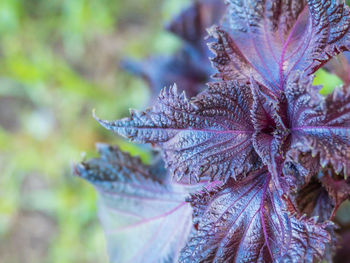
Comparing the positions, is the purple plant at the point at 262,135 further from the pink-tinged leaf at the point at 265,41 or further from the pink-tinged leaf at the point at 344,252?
the pink-tinged leaf at the point at 344,252

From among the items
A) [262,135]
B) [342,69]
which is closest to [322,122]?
[262,135]

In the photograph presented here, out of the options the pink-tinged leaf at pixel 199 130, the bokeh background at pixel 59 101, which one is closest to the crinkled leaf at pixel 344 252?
the pink-tinged leaf at pixel 199 130

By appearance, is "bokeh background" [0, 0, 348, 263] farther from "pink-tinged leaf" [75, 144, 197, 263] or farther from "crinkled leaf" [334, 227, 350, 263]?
"crinkled leaf" [334, 227, 350, 263]

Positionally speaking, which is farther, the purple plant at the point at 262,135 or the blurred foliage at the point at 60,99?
the blurred foliage at the point at 60,99

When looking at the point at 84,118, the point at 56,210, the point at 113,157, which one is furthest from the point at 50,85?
the point at 113,157

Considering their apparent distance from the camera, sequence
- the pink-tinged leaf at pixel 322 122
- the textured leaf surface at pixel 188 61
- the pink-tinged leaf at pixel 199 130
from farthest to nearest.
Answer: the textured leaf surface at pixel 188 61
the pink-tinged leaf at pixel 199 130
the pink-tinged leaf at pixel 322 122

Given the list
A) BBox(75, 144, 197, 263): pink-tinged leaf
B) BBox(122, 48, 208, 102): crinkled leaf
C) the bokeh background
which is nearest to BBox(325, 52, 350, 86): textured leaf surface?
BBox(75, 144, 197, 263): pink-tinged leaf

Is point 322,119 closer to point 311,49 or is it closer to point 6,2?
point 311,49

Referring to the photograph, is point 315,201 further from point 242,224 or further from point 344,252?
point 344,252
